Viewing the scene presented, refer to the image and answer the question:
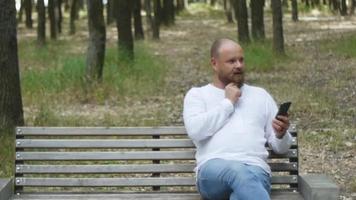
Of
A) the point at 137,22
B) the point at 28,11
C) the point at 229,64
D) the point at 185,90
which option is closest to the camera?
the point at 229,64

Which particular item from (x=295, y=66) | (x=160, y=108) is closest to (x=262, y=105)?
(x=160, y=108)

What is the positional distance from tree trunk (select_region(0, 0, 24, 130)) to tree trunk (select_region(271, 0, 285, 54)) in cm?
986

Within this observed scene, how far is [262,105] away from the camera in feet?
15.2

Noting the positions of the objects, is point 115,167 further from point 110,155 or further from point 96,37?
point 96,37

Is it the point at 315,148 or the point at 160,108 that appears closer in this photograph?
the point at 315,148

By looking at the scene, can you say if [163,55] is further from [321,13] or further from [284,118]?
[321,13]

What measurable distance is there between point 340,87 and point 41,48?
12168 millimetres

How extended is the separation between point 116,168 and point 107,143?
0.59ft

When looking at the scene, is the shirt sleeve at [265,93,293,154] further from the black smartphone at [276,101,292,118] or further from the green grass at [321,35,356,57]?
the green grass at [321,35,356,57]

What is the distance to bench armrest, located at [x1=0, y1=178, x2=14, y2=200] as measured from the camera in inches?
173

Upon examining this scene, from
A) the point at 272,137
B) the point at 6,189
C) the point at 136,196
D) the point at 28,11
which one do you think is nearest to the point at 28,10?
the point at 28,11

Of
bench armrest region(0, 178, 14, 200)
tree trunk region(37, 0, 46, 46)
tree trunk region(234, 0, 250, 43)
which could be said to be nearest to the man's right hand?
bench armrest region(0, 178, 14, 200)

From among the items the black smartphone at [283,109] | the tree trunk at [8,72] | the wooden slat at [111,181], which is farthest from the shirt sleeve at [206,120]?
the tree trunk at [8,72]

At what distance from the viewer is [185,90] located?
13.6 m
